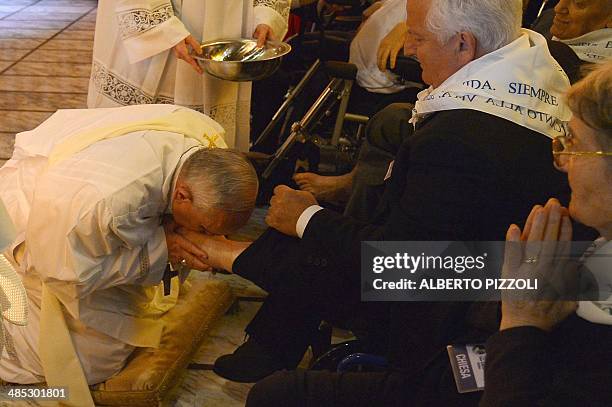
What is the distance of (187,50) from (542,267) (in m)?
1.82

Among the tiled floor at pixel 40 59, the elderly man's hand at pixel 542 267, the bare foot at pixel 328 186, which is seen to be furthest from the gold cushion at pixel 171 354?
the tiled floor at pixel 40 59

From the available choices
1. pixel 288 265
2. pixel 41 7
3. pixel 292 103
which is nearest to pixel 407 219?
pixel 288 265

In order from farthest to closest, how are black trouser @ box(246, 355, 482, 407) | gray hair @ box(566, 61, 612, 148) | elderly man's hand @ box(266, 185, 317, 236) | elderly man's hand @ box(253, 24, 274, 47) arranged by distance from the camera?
elderly man's hand @ box(253, 24, 274, 47) < elderly man's hand @ box(266, 185, 317, 236) < black trouser @ box(246, 355, 482, 407) < gray hair @ box(566, 61, 612, 148)

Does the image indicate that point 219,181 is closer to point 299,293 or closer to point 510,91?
point 299,293

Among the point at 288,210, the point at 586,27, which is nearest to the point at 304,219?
the point at 288,210

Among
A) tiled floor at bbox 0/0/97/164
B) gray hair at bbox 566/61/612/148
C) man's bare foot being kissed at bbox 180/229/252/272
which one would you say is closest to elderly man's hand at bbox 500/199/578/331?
gray hair at bbox 566/61/612/148

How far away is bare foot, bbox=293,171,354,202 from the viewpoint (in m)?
2.90

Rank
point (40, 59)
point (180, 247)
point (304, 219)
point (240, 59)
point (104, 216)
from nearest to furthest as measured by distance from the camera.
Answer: point (104, 216) → point (304, 219) → point (180, 247) → point (240, 59) → point (40, 59)

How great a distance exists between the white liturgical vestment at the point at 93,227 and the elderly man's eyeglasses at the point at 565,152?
102cm

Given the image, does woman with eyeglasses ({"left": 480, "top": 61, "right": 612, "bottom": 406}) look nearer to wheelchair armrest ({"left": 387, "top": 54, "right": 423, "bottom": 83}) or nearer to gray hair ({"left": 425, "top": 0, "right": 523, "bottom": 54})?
Result: gray hair ({"left": 425, "top": 0, "right": 523, "bottom": 54})

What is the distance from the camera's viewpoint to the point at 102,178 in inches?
84.1

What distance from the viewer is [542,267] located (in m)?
1.58

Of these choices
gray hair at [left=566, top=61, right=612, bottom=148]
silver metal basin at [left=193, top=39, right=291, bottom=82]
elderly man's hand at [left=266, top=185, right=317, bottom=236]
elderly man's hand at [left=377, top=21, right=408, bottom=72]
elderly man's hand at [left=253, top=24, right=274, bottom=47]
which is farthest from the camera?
elderly man's hand at [left=377, top=21, right=408, bottom=72]

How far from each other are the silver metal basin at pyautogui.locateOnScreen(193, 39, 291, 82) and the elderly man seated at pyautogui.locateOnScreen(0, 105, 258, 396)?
19.8 inches
